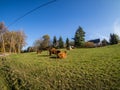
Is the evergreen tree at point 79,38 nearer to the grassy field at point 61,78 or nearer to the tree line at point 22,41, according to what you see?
the tree line at point 22,41

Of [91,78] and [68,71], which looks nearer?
[91,78]

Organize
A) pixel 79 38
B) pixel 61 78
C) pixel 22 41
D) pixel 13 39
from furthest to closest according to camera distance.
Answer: pixel 22 41 < pixel 13 39 < pixel 79 38 < pixel 61 78

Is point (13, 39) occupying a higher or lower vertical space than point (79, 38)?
higher

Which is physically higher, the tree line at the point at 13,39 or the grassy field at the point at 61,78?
the tree line at the point at 13,39

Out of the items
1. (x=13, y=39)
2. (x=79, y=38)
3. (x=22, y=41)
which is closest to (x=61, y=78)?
(x=79, y=38)

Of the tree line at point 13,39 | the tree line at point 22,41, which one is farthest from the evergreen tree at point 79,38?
the tree line at point 13,39

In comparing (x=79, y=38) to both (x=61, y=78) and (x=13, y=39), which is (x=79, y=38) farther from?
(x=61, y=78)

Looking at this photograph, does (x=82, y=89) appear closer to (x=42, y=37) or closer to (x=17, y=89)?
(x=17, y=89)

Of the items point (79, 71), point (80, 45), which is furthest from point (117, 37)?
point (79, 71)

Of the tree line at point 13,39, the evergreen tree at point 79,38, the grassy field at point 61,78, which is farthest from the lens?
the tree line at point 13,39

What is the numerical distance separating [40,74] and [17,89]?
6.03 ft

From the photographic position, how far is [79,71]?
969 cm

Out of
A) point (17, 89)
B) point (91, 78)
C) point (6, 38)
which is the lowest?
point (17, 89)

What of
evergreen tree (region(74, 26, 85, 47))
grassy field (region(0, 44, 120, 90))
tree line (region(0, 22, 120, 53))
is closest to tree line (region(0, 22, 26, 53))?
tree line (region(0, 22, 120, 53))
